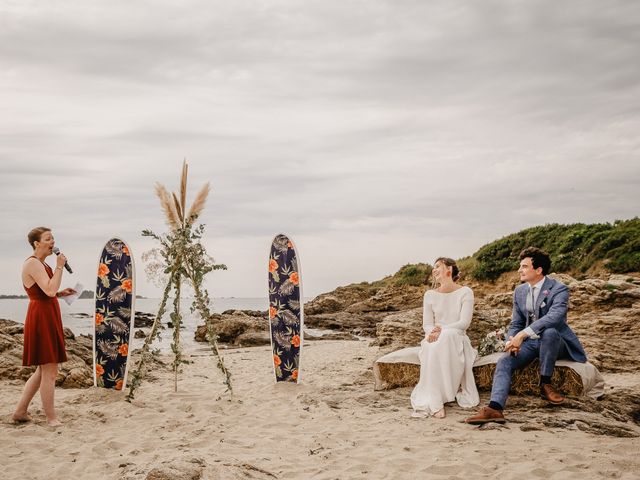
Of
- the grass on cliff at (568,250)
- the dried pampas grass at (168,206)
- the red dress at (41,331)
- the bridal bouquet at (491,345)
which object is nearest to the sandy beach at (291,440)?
the bridal bouquet at (491,345)

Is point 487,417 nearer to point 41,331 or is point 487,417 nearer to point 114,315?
point 41,331

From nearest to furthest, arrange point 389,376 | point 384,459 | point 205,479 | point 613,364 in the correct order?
1. point 205,479
2. point 384,459
3. point 389,376
4. point 613,364

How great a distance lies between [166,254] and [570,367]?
5.68 metres

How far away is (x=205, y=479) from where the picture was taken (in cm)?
423

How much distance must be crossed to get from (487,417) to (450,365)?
87cm

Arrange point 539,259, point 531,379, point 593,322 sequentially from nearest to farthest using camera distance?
1. point 539,259
2. point 531,379
3. point 593,322

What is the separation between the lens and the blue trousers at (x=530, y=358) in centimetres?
643

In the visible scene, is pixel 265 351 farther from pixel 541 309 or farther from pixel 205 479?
pixel 205 479

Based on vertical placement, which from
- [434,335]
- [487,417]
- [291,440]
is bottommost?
[291,440]

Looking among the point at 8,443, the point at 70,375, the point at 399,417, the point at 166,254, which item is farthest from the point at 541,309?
the point at 70,375

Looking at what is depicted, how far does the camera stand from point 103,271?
837cm

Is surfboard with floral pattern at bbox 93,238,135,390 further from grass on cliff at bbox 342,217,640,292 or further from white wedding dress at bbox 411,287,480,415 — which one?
grass on cliff at bbox 342,217,640,292

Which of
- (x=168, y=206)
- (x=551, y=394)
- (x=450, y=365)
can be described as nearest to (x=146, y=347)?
(x=168, y=206)

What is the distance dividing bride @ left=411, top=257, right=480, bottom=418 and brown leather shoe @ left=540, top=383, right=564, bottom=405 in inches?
31.4
